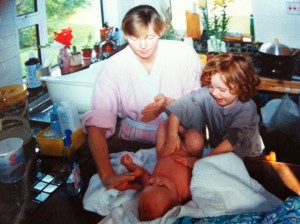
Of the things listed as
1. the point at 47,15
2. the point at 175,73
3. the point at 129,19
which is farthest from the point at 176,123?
the point at 47,15

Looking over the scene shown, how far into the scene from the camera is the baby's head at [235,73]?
1162 millimetres

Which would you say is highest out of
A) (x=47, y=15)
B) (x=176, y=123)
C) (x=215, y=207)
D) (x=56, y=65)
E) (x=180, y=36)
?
(x=47, y=15)

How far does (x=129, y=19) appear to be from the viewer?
1140mm

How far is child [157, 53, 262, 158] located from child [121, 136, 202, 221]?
0.05m

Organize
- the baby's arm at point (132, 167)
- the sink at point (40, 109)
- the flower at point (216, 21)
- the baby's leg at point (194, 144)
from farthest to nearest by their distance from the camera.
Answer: the flower at point (216, 21) < the sink at point (40, 109) < the baby's leg at point (194, 144) < the baby's arm at point (132, 167)

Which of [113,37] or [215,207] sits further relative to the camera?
[113,37]

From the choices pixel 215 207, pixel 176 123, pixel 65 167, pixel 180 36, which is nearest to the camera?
pixel 215 207

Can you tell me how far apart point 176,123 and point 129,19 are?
0.41 m

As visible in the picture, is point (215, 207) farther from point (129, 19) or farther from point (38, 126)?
point (38, 126)

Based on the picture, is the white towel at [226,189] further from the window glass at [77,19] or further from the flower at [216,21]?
the window glass at [77,19]

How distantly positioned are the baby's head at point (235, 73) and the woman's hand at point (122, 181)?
0.47 meters

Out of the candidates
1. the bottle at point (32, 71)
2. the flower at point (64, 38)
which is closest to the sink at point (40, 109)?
the bottle at point (32, 71)

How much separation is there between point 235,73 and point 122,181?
557 millimetres

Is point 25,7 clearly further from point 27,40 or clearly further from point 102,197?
point 102,197
